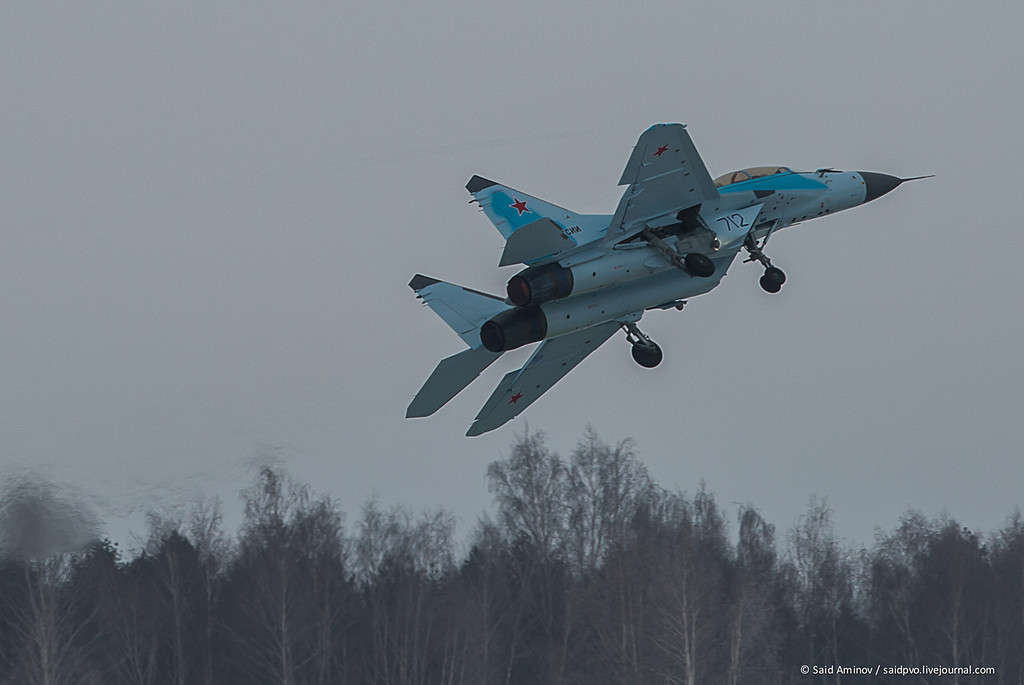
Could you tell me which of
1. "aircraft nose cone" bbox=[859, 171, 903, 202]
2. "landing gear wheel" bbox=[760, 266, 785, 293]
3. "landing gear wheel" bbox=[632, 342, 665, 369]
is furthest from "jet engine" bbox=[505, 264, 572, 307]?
"aircraft nose cone" bbox=[859, 171, 903, 202]

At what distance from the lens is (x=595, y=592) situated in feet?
117

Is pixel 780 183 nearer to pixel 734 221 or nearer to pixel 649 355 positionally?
pixel 734 221

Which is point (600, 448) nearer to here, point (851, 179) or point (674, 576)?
point (674, 576)

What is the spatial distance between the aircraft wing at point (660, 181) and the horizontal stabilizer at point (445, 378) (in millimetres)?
3185

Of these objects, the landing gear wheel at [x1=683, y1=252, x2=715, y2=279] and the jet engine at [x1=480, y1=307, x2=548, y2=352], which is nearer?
the jet engine at [x1=480, y1=307, x2=548, y2=352]

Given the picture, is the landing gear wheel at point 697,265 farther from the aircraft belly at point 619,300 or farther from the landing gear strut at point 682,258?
the aircraft belly at point 619,300

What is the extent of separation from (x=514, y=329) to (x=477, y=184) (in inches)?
119

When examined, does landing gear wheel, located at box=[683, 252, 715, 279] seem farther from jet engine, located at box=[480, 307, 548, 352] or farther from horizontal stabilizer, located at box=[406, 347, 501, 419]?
horizontal stabilizer, located at box=[406, 347, 501, 419]

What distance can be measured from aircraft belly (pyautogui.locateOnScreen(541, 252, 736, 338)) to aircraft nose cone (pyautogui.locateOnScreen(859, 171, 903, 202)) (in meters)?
4.38

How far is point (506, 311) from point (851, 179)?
7.23 metres

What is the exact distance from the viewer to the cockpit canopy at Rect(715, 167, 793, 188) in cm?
2323

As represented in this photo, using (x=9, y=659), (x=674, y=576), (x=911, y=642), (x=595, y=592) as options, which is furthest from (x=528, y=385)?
(x=911, y=642)

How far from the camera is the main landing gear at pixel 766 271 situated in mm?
23109

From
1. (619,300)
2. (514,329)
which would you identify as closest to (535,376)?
(619,300)
